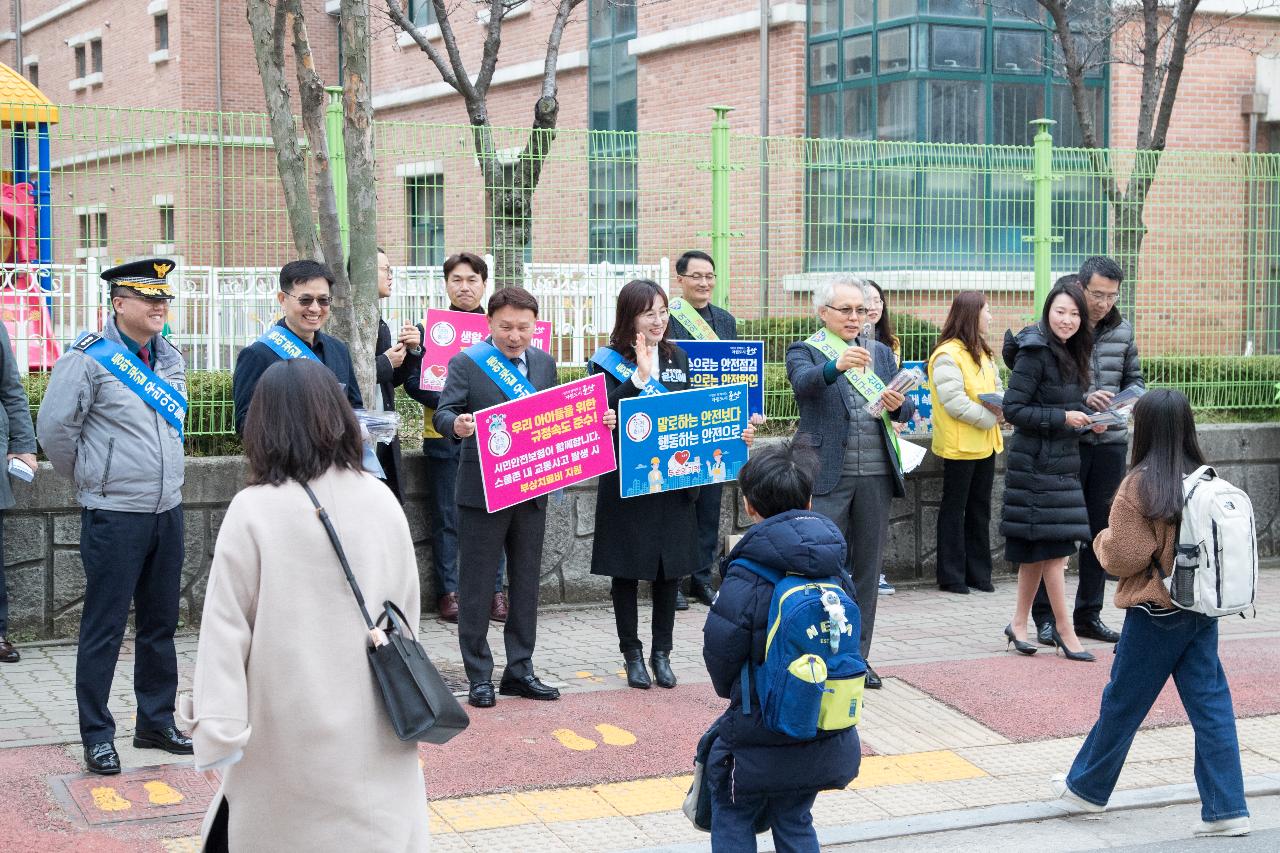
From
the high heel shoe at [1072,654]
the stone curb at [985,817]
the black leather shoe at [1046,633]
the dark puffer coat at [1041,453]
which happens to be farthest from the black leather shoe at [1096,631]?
the stone curb at [985,817]

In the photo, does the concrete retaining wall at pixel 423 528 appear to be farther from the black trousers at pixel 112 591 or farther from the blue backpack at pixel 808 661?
the blue backpack at pixel 808 661

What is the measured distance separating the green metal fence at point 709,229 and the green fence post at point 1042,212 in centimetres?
5

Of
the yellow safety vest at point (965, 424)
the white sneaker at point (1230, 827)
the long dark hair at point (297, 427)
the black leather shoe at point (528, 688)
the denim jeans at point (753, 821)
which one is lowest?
the white sneaker at point (1230, 827)

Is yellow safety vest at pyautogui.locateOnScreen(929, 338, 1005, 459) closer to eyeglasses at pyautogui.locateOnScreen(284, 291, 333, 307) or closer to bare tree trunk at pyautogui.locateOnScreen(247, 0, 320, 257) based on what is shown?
bare tree trunk at pyautogui.locateOnScreen(247, 0, 320, 257)

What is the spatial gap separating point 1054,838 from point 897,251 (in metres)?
5.74

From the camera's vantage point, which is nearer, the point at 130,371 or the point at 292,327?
the point at 130,371

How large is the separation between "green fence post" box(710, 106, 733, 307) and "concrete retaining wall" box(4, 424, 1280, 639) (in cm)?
140

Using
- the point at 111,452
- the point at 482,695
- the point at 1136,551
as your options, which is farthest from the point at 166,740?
the point at 1136,551

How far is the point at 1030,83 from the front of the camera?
18672mm

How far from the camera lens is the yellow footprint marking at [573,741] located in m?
6.64

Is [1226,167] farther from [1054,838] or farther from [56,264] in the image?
[56,264]

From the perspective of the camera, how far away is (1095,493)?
8875 millimetres

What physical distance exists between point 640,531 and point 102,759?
2602 mm

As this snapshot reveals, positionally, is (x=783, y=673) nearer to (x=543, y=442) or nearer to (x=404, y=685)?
(x=404, y=685)
